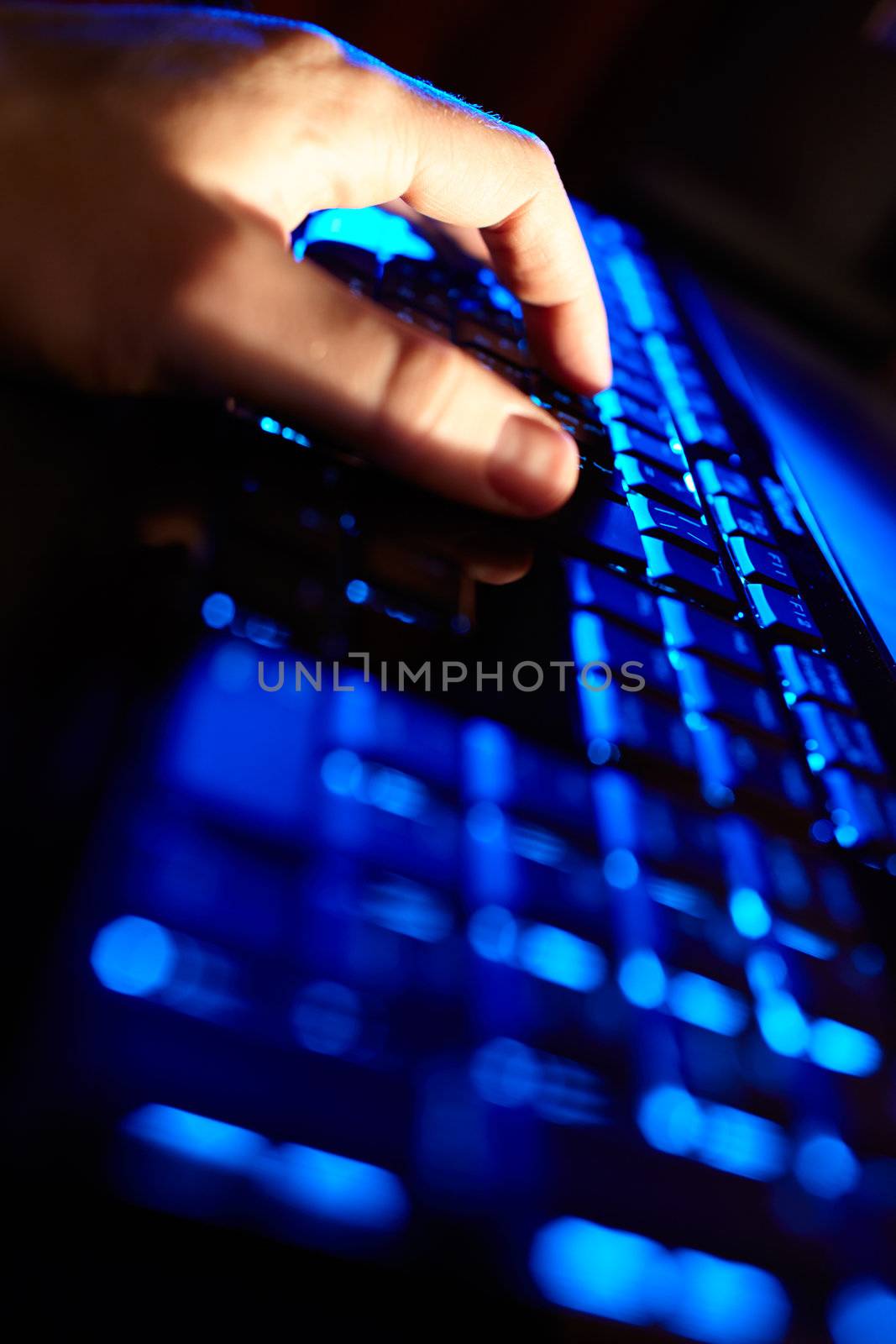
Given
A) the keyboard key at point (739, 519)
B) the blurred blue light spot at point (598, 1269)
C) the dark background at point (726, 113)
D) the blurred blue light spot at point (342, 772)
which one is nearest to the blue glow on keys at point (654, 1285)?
the blurred blue light spot at point (598, 1269)

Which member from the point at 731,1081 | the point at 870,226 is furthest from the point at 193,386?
the point at 870,226

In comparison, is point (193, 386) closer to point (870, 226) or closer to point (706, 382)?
point (706, 382)

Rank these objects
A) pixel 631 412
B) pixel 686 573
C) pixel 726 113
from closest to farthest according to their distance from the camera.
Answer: pixel 686 573 → pixel 631 412 → pixel 726 113

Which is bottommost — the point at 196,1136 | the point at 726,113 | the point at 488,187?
the point at 196,1136

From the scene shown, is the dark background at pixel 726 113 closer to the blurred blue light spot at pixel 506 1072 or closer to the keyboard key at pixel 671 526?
the keyboard key at pixel 671 526

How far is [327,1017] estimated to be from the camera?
198mm

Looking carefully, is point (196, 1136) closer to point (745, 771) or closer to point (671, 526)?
point (745, 771)

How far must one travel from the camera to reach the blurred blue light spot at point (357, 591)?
301 mm

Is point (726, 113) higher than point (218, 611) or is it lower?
higher

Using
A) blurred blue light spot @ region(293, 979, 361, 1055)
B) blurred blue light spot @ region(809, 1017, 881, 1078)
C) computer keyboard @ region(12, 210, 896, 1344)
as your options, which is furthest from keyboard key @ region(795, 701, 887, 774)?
blurred blue light spot @ region(293, 979, 361, 1055)

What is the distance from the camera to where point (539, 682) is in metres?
0.31

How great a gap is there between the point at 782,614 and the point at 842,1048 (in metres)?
0.20

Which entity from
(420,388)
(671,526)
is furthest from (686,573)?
(420,388)

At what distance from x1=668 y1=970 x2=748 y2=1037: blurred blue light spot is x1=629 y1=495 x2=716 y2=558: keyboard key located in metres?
0.22
